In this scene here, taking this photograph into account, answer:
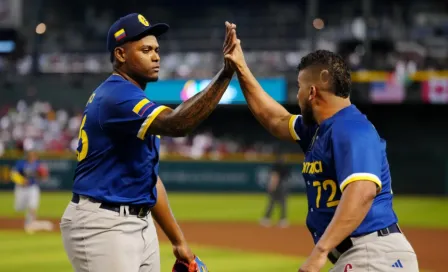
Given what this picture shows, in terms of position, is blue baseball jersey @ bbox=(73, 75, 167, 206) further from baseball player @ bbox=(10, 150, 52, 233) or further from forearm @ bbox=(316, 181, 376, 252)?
baseball player @ bbox=(10, 150, 52, 233)

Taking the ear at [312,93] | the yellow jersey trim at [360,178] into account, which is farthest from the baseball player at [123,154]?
the yellow jersey trim at [360,178]

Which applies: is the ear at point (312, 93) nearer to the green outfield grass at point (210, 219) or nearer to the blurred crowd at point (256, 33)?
the green outfield grass at point (210, 219)

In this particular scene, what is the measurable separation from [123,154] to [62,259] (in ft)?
28.1

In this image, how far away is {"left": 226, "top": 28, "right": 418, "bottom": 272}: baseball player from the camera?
13.4ft

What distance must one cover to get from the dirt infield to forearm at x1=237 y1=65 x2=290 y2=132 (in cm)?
808

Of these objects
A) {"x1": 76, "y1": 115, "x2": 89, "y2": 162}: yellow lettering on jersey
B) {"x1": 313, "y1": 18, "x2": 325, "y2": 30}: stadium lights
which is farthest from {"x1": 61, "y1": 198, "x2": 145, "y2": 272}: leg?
{"x1": 313, "y1": 18, "x2": 325, "y2": 30}: stadium lights

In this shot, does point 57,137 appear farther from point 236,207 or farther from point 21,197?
point 21,197

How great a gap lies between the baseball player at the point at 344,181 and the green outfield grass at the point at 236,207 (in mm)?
16131

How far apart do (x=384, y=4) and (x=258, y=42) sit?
6.27 metres

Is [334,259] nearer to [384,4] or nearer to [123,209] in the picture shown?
[123,209]

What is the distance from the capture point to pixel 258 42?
3566cm

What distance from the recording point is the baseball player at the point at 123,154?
470 centimetres

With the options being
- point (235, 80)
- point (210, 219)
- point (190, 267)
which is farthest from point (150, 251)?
point (235, 80)

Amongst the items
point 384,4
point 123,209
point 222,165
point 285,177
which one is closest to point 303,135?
point 123,209
